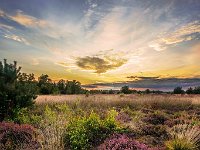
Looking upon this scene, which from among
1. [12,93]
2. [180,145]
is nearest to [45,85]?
[12,93]

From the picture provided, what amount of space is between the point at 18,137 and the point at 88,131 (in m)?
2.74

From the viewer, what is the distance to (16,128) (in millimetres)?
12125

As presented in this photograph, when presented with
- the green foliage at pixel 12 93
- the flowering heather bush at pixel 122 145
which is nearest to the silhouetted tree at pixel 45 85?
the green foliage at pixel 12 93

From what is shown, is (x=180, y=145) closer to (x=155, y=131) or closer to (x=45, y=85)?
(x=155, y=131)

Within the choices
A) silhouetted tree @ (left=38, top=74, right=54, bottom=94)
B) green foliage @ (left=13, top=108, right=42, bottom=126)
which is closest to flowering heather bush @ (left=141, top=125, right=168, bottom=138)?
green foliage @ (left=13, top=108, right=42, bottom=126)

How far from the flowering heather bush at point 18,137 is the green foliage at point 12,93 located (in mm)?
2739

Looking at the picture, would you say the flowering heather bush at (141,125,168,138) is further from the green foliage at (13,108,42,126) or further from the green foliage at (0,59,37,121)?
the green foliage at (0,59,37,121)

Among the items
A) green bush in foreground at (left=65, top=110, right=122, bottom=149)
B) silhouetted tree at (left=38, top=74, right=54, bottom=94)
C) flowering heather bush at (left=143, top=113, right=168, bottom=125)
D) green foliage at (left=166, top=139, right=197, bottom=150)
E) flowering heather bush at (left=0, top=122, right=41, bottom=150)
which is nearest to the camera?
green foliage at (left=166, top=139, right=197, bottom=150)

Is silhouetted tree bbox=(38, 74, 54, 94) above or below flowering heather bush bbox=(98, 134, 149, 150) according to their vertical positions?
above

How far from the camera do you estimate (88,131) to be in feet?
36.2

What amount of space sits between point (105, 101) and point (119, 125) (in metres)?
12.4

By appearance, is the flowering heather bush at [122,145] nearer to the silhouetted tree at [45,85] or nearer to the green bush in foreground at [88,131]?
the green bush in foreground at [88,131]

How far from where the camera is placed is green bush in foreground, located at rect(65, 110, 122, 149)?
10.3 meters

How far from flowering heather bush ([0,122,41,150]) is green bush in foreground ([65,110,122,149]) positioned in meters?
1.13
